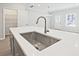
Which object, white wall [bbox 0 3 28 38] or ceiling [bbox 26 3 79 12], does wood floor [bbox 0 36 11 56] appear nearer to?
white wall [bbox 0 3 28 38]

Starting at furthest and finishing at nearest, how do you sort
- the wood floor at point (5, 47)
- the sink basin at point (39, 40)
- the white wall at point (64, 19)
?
the sink basin at point (39, 40) → the wood floor at point (5, 47) → the white wall at point (64, 19)

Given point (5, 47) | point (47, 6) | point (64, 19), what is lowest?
point (5, 47)

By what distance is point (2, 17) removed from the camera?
4.17ft

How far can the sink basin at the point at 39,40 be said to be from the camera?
140 cm

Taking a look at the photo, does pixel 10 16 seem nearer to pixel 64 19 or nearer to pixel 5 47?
pixel 5 47

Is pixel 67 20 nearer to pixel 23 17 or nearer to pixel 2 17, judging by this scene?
pixel 23 17

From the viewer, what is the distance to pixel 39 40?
1.67 metres

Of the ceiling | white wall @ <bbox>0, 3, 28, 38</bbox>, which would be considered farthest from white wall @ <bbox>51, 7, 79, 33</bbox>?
white wall @ <bbox>0, 3, 28, 38</bbox>

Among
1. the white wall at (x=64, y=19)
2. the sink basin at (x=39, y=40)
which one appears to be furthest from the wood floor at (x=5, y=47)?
the white wall at (x=64, y=19)

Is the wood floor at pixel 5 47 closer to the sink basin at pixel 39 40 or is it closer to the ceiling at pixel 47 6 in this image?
the sink basin at pixel 39 40

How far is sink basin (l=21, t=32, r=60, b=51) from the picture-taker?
1.40m

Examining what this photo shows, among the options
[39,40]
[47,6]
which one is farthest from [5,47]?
[47,6]

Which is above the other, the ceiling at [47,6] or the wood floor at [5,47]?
the ceiling at [47,6]

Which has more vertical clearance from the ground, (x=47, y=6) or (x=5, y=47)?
(x=47, y=6)
